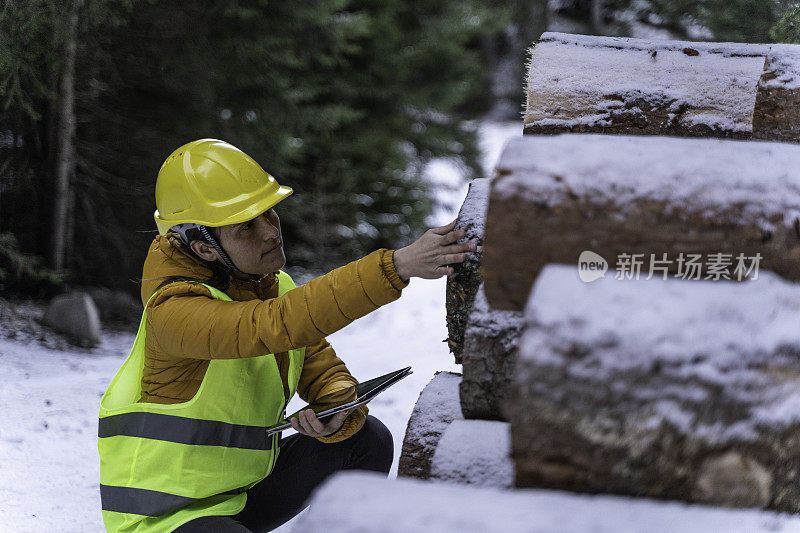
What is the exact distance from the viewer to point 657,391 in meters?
1.10

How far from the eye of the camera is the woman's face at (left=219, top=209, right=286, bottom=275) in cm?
191

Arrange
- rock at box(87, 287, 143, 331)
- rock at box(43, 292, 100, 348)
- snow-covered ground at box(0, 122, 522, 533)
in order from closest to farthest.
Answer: snow-covered ground at box(0, 122, 522, 533), rock at box(43, 292, 100, 348), rock at box(87, 287, 143, 331)

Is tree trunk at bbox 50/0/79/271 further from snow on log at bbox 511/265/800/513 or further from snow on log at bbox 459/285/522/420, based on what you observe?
snow on log at bbox 511/265/800/513

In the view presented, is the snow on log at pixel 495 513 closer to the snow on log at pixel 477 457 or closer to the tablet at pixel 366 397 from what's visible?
the snow on log at pixel 477 457

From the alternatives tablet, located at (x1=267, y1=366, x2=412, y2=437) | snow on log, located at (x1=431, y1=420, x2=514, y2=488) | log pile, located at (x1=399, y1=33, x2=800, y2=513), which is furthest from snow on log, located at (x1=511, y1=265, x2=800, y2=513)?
tablet, located at (x1=267, y1=366, x2=412, y2=437)

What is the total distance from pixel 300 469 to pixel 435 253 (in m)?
0.90

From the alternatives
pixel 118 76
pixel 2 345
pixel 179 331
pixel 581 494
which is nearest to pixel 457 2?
pixel 118 76

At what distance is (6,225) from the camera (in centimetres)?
488

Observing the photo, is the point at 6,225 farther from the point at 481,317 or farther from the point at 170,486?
the point at 481,317

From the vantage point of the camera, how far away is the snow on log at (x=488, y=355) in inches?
56.7

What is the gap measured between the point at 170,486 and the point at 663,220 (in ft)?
4.65

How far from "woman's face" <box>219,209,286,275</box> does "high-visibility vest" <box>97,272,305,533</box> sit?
12cm

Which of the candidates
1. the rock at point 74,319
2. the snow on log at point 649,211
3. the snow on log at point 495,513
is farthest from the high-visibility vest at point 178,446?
the rock at point 74,319

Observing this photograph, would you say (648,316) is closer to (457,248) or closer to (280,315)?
(457,248)
